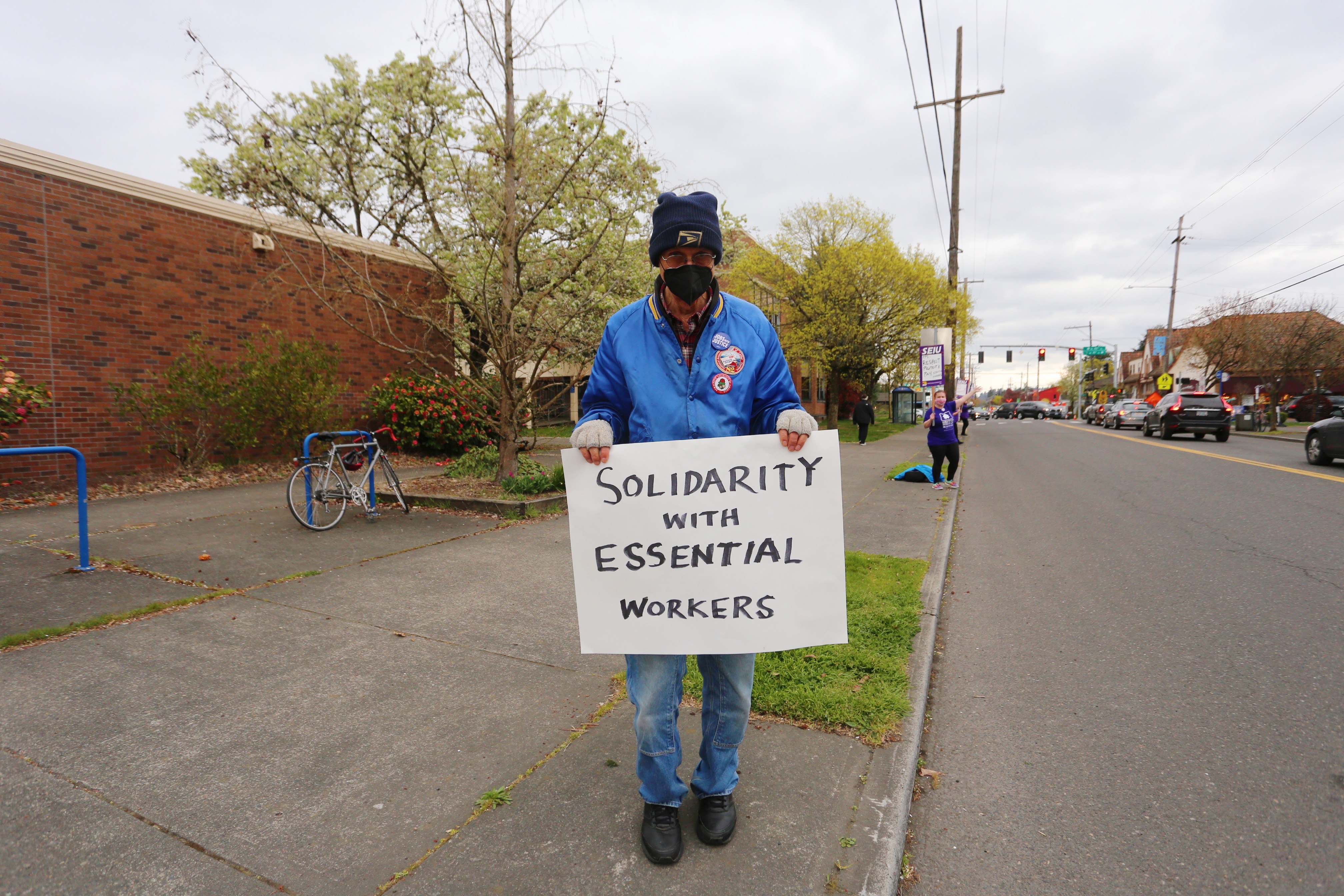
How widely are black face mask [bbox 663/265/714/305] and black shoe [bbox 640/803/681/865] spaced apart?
1661mm

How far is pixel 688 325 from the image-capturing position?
7.55 feet

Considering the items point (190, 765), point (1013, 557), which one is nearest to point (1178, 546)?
point (1013, 557)

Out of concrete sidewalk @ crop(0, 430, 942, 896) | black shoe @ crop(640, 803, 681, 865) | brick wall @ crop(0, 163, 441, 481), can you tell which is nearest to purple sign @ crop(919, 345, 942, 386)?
brick wall @ crop(0, 163, 441, 481)

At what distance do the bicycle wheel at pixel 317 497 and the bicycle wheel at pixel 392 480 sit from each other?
592 millimetres

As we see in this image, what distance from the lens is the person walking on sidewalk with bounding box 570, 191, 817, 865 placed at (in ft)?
7.27

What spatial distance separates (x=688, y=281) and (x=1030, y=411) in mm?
72656

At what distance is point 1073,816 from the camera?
2.54 metres

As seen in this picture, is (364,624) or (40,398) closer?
(364,624)

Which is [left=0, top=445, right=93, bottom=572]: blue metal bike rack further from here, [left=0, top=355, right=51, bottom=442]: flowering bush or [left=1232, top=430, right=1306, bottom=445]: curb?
[left=1232, top=430, right=1306, bottom=445]: curb

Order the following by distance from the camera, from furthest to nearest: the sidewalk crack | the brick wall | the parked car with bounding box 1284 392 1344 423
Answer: the parked car with bounding box 1284 392 1344 423 < the brick wall < the sidewalk crack

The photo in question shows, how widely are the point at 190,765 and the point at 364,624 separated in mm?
1577

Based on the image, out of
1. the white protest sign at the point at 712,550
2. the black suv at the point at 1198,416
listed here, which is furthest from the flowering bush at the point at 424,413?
the black suv at the point at 1198,416

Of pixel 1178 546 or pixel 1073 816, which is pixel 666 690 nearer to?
pixel 1073 816

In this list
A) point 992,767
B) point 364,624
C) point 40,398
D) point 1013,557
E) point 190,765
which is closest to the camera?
point 190,765
